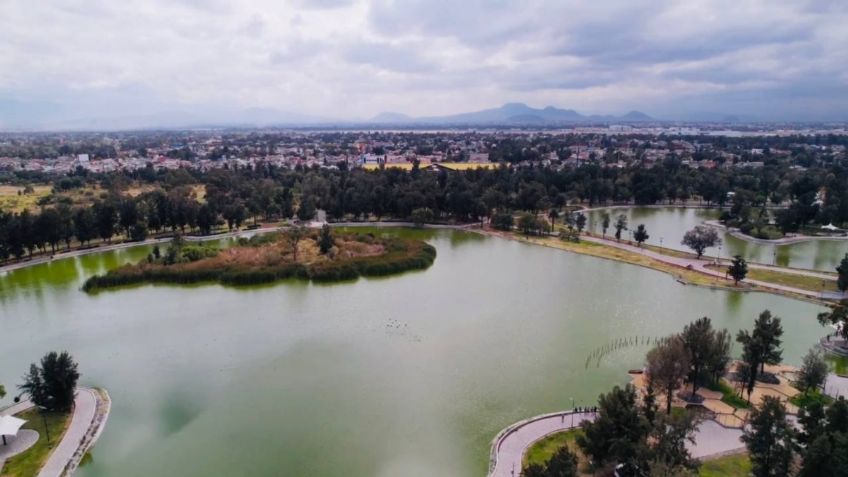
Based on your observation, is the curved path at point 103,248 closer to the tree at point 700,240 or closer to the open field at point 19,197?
the open field at point 19,197

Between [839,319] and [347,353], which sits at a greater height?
[839,319]

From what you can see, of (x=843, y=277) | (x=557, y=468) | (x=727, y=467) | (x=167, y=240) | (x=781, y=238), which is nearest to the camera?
(x=557, y=468)

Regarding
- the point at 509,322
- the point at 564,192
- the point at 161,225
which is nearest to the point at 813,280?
the point at 509,322

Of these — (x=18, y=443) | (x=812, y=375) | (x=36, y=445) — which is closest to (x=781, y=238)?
(x=812, y=375)

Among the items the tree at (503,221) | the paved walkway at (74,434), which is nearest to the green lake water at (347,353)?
the paved walkway at (74,434)

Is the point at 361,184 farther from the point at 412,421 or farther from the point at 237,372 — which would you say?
the point at 412,421

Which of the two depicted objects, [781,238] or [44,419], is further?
[781,238]

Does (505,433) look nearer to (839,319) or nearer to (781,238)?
(839,319)
